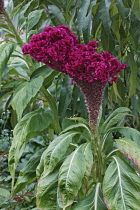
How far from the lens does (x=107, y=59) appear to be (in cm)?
100

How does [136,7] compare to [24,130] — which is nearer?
[136,7]

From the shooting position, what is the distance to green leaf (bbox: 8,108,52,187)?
1222mm

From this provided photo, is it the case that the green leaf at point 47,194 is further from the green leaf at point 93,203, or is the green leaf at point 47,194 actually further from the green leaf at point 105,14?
the green leaf at point 105,14

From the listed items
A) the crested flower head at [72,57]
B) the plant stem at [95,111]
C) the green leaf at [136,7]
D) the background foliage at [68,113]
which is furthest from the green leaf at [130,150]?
the green leaf at [136,7]

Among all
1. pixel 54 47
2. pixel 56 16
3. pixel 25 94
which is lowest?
pixel 25 94

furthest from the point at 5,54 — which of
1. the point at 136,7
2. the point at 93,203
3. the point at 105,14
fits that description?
the point at 93,203

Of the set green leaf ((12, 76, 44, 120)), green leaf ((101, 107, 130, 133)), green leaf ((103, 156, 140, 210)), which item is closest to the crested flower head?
green leaf ((12, 76, 44, 120))

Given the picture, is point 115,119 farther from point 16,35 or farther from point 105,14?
point 16,35

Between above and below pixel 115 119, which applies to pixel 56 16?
above

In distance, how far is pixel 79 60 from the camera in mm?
968

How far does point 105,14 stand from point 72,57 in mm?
216

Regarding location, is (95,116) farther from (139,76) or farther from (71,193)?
(139,76)

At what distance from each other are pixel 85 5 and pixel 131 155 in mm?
582

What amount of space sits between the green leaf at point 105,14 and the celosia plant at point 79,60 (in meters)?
0.07
